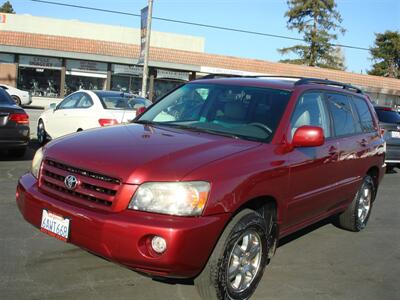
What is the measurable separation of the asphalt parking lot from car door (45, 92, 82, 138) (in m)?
4.74

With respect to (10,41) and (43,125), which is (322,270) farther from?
(10,41)

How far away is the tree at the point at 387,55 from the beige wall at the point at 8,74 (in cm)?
4470

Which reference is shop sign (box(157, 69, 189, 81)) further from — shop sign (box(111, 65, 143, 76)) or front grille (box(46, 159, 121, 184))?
front grille (box(46, 159, 121, 184))

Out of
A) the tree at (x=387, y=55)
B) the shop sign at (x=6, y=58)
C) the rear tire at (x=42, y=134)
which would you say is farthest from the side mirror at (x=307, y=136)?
the tree at (x=387, y=55)

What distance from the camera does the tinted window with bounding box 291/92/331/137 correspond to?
470 cm

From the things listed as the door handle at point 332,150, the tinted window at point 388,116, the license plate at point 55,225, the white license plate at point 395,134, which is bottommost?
the license plate at point 55,225

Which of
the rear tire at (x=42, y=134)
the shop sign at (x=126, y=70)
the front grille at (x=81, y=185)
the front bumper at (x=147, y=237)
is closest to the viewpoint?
the front bumper at (x=147, y=237)

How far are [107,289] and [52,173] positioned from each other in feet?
3.40

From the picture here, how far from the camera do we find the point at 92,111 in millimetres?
10148

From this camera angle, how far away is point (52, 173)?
3934 mm

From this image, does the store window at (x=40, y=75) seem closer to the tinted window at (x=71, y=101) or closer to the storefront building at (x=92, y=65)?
the storefront building at (x=92, y=65)

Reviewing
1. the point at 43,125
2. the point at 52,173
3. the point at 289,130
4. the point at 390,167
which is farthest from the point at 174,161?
the point at 390,167

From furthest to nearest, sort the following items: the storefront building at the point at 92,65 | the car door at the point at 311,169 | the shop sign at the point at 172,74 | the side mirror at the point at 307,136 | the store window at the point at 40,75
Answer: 1. the shop sign at the point at 172,74
2. the store window at the point at 40,75
3. the storefront building at the point at 92,65
4. the car door at the point at 311,169
5. the side mirror at the point at 307,136

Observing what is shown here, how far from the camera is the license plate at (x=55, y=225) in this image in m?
3.65
